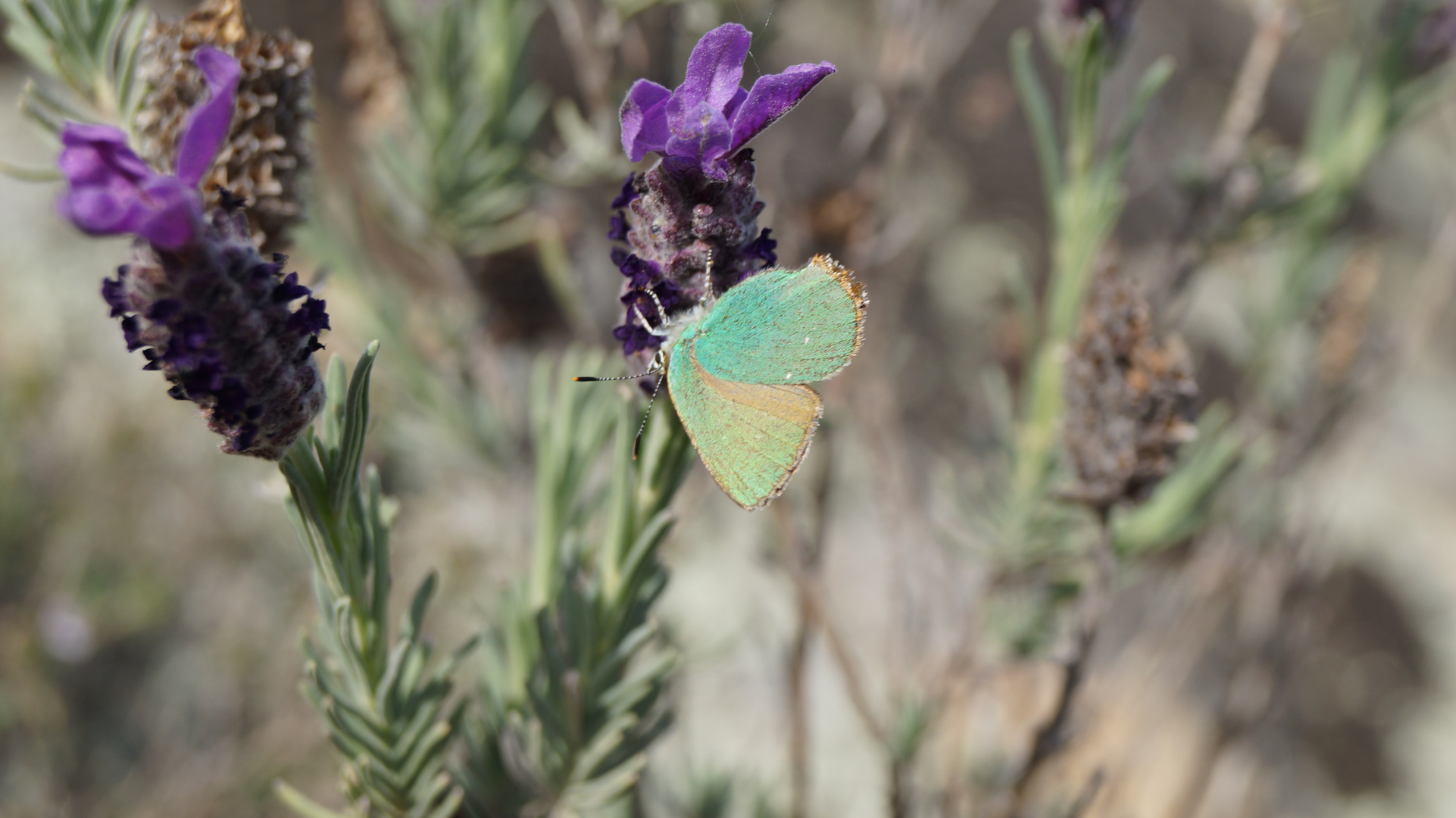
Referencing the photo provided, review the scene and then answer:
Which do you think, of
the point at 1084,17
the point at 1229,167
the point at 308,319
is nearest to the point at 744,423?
the point at 308,319

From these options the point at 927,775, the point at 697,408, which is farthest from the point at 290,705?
the point at 697,408

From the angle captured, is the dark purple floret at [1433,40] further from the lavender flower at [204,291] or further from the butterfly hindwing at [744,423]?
the lavender flower at [204,291]

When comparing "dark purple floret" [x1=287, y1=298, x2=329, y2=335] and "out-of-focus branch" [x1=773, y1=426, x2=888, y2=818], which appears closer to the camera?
"dark purple floret" [x1=287, y1=298, x2=329, y2=335]

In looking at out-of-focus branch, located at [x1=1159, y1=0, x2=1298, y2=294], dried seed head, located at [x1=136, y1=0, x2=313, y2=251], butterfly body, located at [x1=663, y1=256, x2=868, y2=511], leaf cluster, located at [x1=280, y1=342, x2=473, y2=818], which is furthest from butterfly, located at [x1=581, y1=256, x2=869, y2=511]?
out-of-focus branch, located at [x1=1159, y1=0, x2=1298, y2=294]

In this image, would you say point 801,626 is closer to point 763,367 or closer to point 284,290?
point 763,367

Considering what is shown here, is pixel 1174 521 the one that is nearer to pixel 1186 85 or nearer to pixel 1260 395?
pixel 1260 395

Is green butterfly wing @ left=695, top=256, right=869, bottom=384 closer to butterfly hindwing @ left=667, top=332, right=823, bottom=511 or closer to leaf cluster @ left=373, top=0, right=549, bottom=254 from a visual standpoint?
butterfly hindwing @ left=667, top=332, right=823, bottom=511
